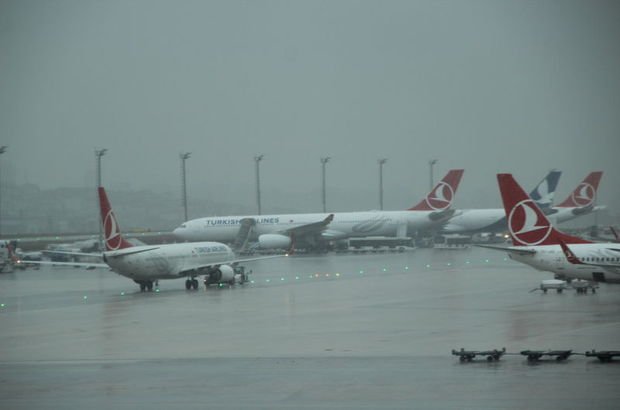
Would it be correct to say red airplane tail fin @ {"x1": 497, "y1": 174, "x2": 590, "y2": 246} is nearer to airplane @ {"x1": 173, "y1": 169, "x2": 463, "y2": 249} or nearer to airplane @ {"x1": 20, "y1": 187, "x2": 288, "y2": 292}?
airplane @ {"x1": 20, "y1": 187, "x2": 288, "y2": 292}

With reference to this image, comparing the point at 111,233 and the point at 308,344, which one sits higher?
the point at 111,233

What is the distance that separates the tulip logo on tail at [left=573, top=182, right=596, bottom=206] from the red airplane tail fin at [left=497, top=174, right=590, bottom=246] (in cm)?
5469

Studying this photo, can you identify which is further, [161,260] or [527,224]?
[161,260]

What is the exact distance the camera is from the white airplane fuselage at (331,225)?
335 ft

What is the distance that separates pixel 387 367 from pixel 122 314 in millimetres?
19546

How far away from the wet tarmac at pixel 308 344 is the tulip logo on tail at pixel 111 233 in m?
2.72

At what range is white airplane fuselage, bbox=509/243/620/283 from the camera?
1645 inches

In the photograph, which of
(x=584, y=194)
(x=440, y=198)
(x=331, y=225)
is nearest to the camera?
(x=584, y=194)

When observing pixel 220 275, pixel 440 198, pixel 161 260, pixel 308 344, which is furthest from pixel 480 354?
pixel 440 198

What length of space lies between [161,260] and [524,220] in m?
20.2

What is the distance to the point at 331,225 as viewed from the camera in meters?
102

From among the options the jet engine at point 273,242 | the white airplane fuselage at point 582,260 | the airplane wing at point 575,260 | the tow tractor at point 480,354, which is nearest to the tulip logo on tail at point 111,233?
the white airplane fuselage at point 582,260

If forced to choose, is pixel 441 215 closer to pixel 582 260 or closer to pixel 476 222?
pixel 476 222

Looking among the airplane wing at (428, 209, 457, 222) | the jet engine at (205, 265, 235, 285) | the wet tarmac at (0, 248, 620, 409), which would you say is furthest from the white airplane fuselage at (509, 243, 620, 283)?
the airplane wing at (428, 209, 457, 222)
